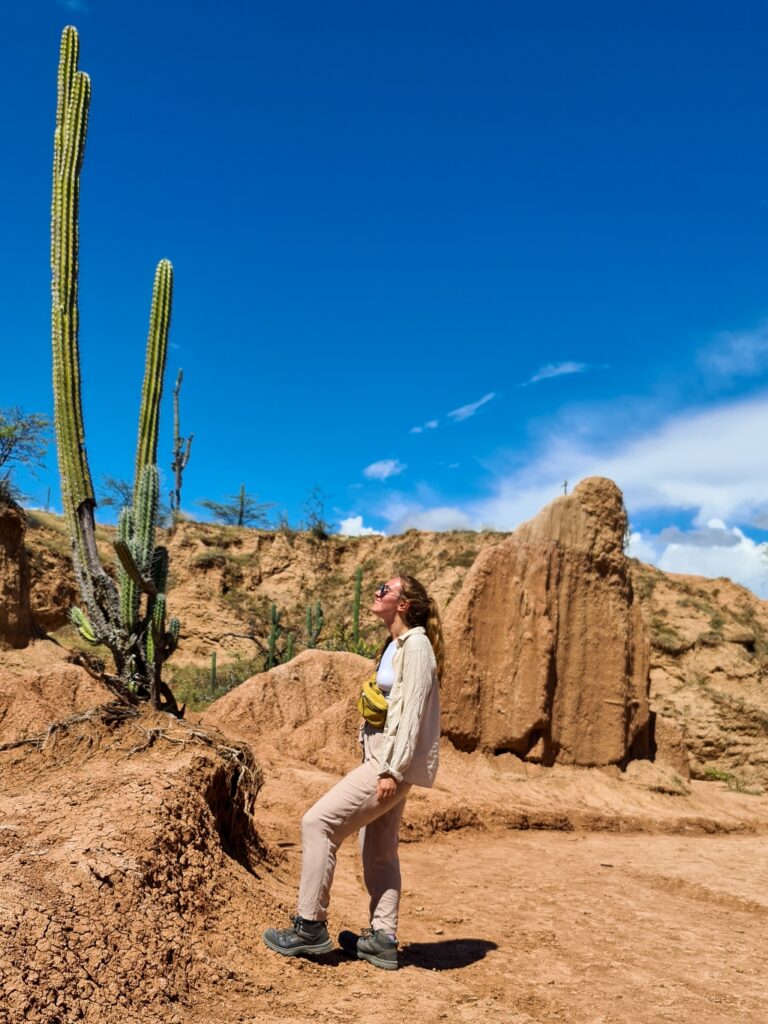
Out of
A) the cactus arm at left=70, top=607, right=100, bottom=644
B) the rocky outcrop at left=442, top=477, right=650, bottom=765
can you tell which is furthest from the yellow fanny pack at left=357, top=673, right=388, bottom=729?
the rocky outcrop at left=442, top=477, right=650, bottom=765

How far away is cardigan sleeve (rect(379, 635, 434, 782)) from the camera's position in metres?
3.47

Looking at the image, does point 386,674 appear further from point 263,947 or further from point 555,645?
point 555,645

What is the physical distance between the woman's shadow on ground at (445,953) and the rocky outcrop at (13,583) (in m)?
10.9

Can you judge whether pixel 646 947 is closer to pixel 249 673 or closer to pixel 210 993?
pixel 210 993

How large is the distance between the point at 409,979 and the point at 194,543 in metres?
30.2

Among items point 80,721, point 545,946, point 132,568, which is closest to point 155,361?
point 132,568

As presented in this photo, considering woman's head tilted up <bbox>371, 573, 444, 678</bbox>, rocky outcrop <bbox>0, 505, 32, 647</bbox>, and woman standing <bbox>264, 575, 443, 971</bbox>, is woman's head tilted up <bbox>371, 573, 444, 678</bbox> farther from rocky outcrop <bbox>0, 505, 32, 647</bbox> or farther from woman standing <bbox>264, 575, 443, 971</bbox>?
rocky outcrop <bbox>0, 505, 32, 647</bbox>

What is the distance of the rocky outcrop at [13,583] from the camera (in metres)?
13.8

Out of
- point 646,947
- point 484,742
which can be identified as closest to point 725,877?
point 646,947

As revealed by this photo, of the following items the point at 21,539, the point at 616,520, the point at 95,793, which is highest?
the point at 616,520

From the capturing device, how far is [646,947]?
484 centimetres

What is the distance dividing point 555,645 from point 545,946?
23.1 ft

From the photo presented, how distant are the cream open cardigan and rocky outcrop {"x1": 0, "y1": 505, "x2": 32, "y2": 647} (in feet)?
38.0

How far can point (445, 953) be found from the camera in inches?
173
